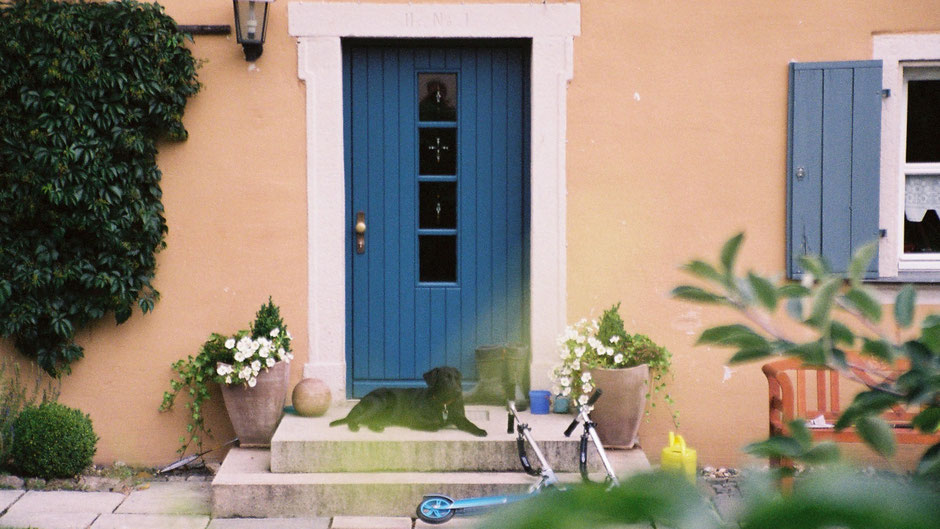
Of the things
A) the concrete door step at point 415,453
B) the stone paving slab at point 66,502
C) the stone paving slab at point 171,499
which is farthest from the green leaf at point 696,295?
the stone paving slab at point 66,502

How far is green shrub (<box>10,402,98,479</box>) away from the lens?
5051mm

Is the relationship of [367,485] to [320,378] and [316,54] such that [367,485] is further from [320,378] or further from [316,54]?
[316,54]

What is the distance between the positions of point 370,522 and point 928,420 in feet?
13.4

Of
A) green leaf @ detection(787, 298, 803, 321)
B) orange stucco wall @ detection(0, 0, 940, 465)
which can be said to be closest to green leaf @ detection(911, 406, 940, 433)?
green leaf @ detection(787, 298, 803, 321)

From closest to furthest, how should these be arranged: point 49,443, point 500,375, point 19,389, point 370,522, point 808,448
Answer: point 808,448 → point 370,522 → point 49,443 → point 19,389 → point 500,375

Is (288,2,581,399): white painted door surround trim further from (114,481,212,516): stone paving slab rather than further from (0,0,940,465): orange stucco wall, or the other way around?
(114,481,212,516): stone paving slab

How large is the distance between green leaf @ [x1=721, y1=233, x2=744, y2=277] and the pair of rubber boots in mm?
4799

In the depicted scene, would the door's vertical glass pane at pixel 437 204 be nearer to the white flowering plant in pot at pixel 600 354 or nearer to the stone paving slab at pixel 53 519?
the white flowering plant in pot at pixel 600 354

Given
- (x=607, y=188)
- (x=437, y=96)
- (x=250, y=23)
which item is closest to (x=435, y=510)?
(x=607, y=188)

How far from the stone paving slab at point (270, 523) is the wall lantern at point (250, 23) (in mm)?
2565

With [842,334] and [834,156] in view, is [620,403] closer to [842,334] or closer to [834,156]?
[834,156]

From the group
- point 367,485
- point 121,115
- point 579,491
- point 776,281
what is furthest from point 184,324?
point 579,491

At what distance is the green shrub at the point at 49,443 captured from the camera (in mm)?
5051

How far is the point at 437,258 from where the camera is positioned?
5832mm
